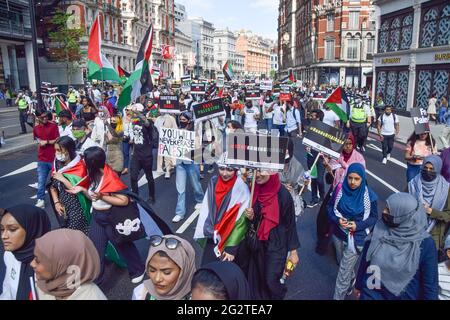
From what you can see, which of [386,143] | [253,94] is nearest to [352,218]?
[386,143]

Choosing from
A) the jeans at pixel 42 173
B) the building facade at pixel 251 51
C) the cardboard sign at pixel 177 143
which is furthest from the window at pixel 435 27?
the building facade at pixel 251 51

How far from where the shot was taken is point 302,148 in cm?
1396

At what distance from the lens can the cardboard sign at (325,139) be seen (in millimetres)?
5441

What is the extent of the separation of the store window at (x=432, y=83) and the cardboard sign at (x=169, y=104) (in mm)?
19196

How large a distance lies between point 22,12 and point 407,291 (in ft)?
139

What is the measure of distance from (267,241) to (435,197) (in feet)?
6.82

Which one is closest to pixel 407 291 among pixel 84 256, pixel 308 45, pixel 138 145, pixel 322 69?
pixel 84 256

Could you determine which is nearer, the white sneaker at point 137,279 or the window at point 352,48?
the white sneaker at point 137,279

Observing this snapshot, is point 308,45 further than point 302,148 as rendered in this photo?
Yes

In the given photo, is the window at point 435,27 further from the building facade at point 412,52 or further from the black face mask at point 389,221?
the black face mask at point 389,221

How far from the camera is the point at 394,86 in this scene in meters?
28.2

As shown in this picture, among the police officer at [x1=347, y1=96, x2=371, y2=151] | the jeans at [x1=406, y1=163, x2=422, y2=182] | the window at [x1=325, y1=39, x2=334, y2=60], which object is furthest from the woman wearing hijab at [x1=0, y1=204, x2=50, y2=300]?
the window at [x1=325, y1=39, x2=334, y2=60]

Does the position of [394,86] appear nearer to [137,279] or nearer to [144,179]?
[144,179]

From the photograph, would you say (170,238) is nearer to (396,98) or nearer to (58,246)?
(58,246)
